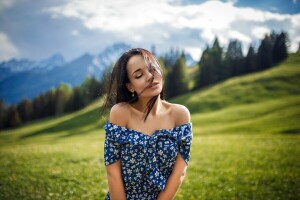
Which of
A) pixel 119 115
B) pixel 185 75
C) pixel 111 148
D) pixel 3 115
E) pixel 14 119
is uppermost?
pixel 119 115

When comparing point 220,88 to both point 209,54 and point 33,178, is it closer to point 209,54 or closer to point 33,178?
point 209,54

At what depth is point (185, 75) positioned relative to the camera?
96062 mm

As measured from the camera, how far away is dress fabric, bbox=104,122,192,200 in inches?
164

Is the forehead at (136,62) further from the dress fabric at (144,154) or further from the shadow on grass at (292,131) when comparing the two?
the shadow on grass at (292,131)

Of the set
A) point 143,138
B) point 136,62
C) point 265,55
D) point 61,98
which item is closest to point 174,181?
point 143,138

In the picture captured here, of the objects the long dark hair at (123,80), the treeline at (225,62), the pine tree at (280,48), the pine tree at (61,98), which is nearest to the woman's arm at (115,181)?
the long dark hair at (123,80)

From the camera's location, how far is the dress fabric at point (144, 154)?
4172 millimetres

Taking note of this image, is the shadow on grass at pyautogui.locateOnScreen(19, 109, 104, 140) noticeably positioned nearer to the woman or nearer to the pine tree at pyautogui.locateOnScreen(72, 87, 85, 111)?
the pine tree at pyautogui.locateOnScreen(72, 87, 85, 111)

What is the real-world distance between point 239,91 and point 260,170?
231 ft

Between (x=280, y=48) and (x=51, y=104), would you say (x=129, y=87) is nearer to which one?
(x=51, y=104)

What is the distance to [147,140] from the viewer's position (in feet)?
13.9

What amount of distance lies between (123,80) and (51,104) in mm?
127098

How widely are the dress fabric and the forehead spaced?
1039 millimetres

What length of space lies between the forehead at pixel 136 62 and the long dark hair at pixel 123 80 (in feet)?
0.18
